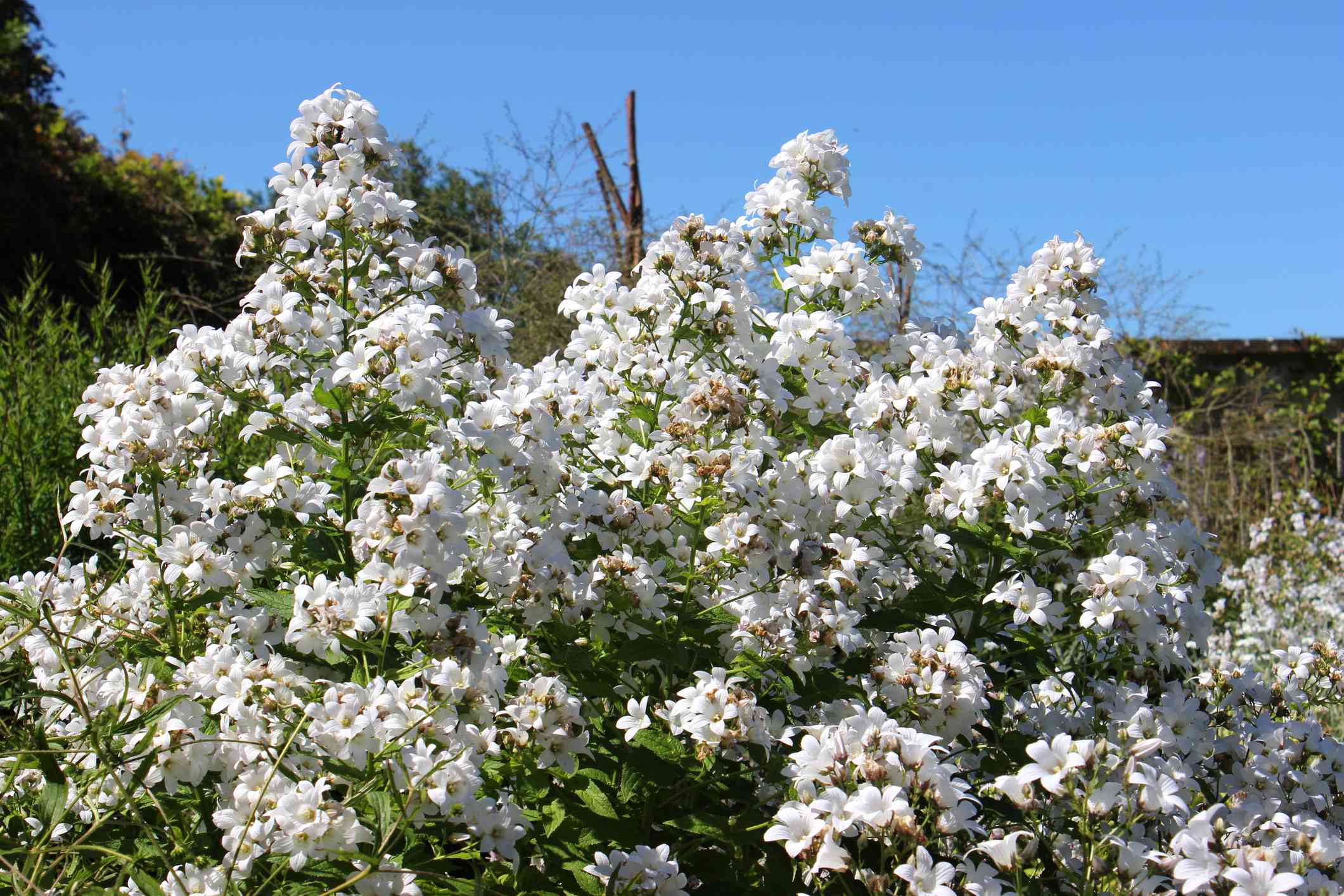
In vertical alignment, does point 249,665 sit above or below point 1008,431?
below

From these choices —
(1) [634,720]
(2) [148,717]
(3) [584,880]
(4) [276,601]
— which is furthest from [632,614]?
(2) [148,717]

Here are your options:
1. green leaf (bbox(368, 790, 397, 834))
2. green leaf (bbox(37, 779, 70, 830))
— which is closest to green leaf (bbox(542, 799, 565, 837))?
green leaf (bbox(368, 790, 397, 834))

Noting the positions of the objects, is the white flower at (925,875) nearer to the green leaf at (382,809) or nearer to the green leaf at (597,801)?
the green leaf at (597,801)

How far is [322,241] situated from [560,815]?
1483 mm

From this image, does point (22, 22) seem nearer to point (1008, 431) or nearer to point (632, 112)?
point (632, 112)

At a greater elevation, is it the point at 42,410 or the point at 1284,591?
the point at 42,410

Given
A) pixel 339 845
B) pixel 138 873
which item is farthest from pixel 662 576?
pixel 138 873

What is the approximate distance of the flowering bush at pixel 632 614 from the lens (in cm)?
200

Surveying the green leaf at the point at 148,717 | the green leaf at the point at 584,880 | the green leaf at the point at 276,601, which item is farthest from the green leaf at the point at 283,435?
the green leaf at the point at 584,880

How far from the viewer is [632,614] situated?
258 cm

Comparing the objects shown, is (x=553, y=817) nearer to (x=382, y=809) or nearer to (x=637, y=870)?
(x=637, y=870)

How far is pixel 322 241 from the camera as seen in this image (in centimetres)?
276

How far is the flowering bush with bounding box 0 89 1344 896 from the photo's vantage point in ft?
6.57

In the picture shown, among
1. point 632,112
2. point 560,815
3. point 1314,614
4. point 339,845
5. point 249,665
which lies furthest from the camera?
point 632,112
